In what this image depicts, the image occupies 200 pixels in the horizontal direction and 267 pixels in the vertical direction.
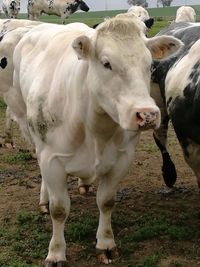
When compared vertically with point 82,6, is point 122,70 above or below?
above

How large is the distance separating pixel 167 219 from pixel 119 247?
0.88 meters

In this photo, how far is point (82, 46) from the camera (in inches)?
162

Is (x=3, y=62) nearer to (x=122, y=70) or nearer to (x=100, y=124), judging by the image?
(x=100, y=124)

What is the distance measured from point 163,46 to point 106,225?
176 cm

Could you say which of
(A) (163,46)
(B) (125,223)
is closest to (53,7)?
(B) (125,223)

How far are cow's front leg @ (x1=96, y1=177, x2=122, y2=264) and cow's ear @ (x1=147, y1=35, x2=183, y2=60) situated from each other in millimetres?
1227

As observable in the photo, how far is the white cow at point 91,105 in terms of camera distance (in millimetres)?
3945

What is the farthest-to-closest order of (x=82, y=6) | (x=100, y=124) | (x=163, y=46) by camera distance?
(x=82, y=6) < (x=100, y=124) < (x=163, y=46)

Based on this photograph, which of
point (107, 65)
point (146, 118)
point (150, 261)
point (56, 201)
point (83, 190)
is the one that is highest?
point (107, 65)

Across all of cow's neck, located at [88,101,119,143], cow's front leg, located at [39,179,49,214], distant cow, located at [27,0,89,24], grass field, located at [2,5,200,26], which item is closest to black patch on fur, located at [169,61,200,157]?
cow's neck, located at [88,101,119,143]

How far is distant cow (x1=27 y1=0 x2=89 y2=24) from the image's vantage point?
81.3ft

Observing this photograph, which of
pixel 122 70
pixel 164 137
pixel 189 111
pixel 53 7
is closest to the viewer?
pixel 122 70

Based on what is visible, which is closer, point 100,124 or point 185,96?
point 100,124

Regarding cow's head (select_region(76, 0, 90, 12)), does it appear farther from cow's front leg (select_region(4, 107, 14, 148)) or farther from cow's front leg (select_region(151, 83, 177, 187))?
cow's front leg (select_region(151, 83, 177, 187))
